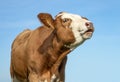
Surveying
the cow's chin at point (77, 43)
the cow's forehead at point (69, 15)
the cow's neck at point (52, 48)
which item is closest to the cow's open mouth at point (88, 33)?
the cow's chin at point (77, 43)

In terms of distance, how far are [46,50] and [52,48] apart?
185 mm

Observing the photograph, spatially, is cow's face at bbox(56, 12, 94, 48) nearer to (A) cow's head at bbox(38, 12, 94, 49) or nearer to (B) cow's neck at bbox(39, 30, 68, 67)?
(A) cow's head at bbox(38, 12, 94, 49)

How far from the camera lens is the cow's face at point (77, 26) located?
12.3m

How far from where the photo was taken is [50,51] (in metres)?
13.4

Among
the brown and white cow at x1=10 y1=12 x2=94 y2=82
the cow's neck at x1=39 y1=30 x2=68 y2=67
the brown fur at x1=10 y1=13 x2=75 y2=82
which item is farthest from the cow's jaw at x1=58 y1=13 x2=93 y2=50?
the cow's neck at x1=39 y1=30 x2=68 y2=67

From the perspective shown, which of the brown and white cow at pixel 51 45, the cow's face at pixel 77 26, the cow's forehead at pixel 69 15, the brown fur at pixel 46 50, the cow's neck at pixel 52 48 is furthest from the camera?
the cow's neck at pixel 52 48

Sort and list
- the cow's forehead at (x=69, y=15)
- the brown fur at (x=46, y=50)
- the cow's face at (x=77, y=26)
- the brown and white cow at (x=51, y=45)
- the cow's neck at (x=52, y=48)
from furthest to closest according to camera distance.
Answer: the cow's neck at (x=52, y=48) < the brown fur at (x=46, y=50) < the cow's forehead at (x=69, y=15) < the brown and white cow at (x=51, y=45) < the cow's face at (x=77, y=26)

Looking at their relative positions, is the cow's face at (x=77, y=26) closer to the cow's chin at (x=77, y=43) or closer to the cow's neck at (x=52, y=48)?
the cow's chin at (x=77, y=43)

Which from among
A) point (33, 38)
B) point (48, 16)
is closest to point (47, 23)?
point (48, 16)

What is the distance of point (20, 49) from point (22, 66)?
55 centimetres

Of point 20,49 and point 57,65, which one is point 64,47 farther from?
point 20,49

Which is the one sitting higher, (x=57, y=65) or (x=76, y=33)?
(x=76, y=33)

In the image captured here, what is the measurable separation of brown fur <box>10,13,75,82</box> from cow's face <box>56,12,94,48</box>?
0.06 meters

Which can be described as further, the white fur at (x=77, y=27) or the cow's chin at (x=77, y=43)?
the cow's chin at (x=77, y=43)
